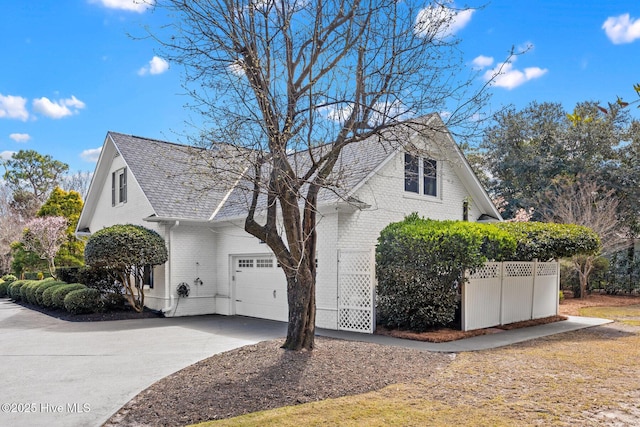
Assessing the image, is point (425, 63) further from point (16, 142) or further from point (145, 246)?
point (16, 142)

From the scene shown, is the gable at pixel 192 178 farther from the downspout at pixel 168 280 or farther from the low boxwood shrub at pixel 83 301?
the low boxwood shrub at pixel 83 301

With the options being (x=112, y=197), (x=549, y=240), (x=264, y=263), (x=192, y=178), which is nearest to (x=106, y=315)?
(x=192, y=178)

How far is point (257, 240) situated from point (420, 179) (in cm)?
543

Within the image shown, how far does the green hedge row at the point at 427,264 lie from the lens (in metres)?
11.1

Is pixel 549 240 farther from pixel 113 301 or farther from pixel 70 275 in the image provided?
pixel 70 275

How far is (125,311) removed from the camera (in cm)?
1653

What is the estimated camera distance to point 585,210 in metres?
20.9

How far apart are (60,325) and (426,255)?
416 inches

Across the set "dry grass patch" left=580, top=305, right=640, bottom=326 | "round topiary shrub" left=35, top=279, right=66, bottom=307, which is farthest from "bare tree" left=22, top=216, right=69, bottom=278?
"dry grass patch" left=580, top=305, right=640, bottom=326

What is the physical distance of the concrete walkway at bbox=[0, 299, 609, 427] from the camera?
20.5ft

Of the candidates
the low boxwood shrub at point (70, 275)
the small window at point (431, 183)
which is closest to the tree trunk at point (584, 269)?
the small window at point (431, 183)

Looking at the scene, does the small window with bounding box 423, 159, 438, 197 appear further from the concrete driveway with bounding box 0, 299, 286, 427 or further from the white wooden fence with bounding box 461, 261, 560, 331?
the concrete driveway with bounding box 0, 299, 286, 427

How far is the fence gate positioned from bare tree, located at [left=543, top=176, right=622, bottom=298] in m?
12.0

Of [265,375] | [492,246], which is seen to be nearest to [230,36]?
[265,375]
